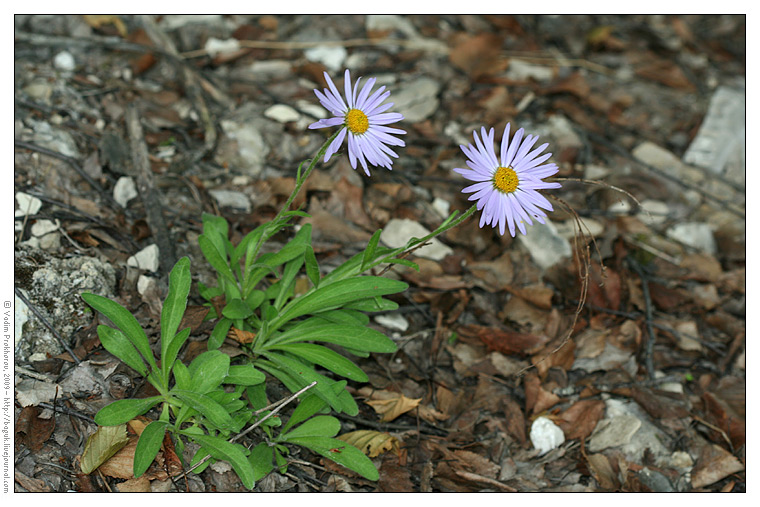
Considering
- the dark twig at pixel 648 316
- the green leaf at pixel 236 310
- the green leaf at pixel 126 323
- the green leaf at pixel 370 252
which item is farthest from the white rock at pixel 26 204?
the dark twig at pixel 648 316

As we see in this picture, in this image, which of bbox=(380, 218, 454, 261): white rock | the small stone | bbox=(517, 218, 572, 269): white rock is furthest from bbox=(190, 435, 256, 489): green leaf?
bbox=(517, 218, 572, 269): white rock

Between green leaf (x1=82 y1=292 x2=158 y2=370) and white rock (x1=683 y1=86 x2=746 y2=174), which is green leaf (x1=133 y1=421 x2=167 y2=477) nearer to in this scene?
green leaf (x1=82 y1=292 x2=158 y2=370)

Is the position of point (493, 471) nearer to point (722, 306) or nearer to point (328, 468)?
point (328, 468)

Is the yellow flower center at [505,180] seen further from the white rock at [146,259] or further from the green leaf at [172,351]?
the white rock at [146,259]

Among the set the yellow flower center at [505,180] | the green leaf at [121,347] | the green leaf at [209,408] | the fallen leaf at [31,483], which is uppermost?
the yellow flower center at [505,180]

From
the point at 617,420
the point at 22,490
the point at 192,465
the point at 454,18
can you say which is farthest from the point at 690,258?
the point at 22,490
